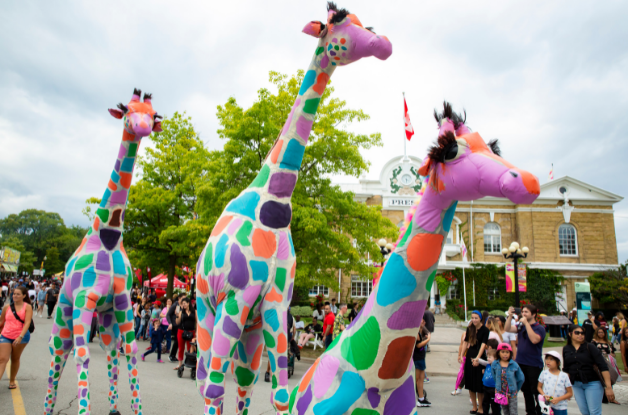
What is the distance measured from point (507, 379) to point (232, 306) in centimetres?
479

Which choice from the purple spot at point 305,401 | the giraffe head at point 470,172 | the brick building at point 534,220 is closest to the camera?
the giraffe head at point 470,172

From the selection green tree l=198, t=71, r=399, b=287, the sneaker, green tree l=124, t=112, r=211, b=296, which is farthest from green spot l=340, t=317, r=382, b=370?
green tree l=124, t=112, r=211, b=296

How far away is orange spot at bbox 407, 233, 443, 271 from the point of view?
6.70ft

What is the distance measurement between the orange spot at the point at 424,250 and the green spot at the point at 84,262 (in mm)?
4087

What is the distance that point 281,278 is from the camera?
3279 millimetres

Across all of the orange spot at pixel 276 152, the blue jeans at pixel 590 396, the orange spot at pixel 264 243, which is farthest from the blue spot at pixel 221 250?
the blue jeans at pixel 590 396

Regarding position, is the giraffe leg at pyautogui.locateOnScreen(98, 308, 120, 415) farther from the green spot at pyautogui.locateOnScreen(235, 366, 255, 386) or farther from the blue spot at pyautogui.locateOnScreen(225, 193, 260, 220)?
the blue spot at pyautogui.locateOnScreen(225, 193, 260, 220)

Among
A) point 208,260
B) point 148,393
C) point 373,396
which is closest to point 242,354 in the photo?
point 208,260

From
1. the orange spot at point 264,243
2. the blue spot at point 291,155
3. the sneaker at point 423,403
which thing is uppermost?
the blue spot at point 291,155

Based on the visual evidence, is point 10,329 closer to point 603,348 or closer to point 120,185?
point 120,185

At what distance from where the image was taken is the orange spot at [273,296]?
3195mm

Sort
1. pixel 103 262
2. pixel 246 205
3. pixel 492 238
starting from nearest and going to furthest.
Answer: pixel 246 205 → pixel 103 262 → pixel 492 238

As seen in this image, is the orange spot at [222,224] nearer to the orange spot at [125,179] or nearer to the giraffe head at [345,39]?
the giraffe head at [345,39]

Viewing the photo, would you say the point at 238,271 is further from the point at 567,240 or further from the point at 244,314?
the point at 567,240
